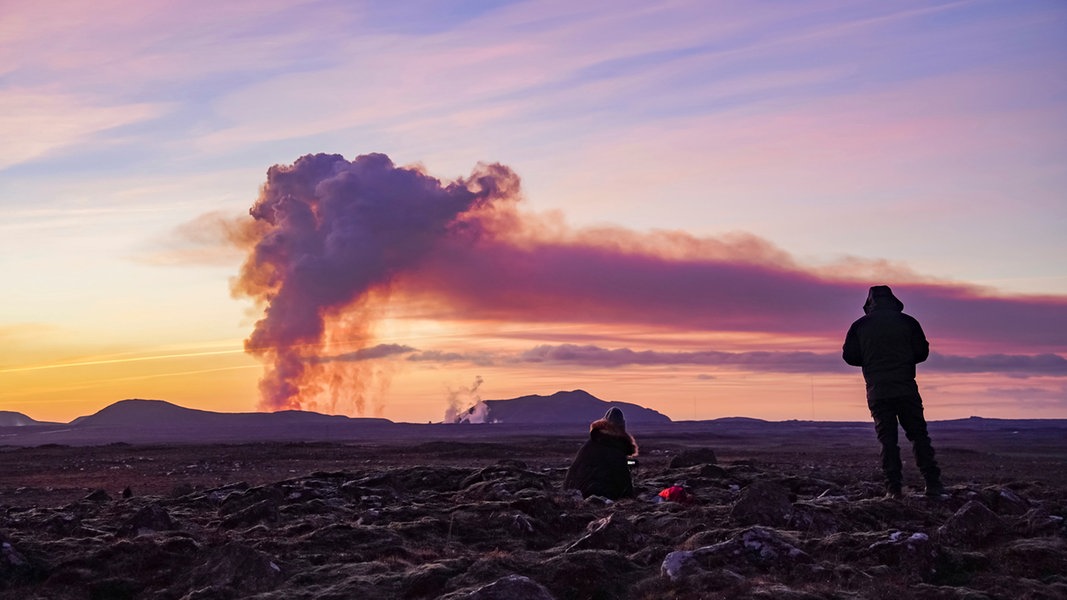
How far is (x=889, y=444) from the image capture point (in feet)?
59.5

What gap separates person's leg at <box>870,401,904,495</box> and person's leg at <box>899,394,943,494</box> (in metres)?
0.23

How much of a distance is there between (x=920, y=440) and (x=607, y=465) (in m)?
5.94

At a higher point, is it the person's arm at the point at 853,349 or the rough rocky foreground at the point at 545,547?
the person's arm at the point at 853,349

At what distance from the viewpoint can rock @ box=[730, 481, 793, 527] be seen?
49.4 feet

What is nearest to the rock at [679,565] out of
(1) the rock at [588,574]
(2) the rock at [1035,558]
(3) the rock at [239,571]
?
(1) the rock at [588,574]

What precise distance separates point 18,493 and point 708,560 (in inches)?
965

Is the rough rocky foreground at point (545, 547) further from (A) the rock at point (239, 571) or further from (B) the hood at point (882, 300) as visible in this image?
(B) the hood at point (882, 300)

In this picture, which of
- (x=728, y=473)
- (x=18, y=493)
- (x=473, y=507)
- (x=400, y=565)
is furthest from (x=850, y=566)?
(x=18, y=493)

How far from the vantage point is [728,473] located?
82.2 ft

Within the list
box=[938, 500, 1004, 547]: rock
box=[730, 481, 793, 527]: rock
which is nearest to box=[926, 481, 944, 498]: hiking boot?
box=[938, 500, 1004, 547]: rock

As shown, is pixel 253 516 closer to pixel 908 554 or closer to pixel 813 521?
pixel 813 521

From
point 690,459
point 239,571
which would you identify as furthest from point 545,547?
point 690,459

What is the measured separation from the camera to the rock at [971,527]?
13.6 meters

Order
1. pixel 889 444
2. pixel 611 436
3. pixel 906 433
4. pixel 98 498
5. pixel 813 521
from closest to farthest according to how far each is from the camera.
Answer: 1. pixel 813 521
2. pixel 889 444
3. pixel 906 433
4. pixel 611 436
5. pixel 98 498
